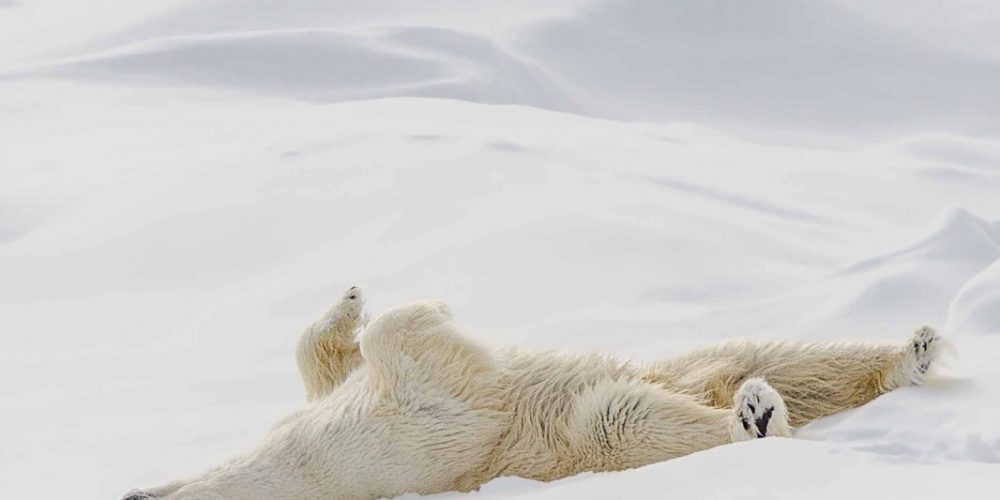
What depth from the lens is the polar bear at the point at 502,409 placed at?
3754 mm

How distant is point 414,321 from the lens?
3994 millimetres

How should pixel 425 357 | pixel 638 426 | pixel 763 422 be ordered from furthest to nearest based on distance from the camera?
pixel 425 357, pixel 638 426, pixel 763 422

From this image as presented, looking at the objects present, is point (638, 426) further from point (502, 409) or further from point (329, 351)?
point (329, 351)

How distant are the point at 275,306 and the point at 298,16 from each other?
7984mm

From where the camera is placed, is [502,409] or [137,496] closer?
[137,496]

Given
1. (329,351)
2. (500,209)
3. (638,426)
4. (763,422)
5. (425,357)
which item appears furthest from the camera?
(500,209)

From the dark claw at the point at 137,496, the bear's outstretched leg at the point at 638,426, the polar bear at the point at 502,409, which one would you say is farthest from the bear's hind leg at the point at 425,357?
the dark claw at the point at 137,496

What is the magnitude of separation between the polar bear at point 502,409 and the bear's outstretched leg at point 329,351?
0.31 meters

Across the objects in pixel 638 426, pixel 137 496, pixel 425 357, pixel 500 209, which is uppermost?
pixel 500 209

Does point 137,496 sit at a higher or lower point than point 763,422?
lower

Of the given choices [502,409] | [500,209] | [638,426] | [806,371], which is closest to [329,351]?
[502,409]

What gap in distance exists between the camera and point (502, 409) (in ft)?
13.1

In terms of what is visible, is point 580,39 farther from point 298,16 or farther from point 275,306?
point 275,306

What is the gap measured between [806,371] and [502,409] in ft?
3.10
